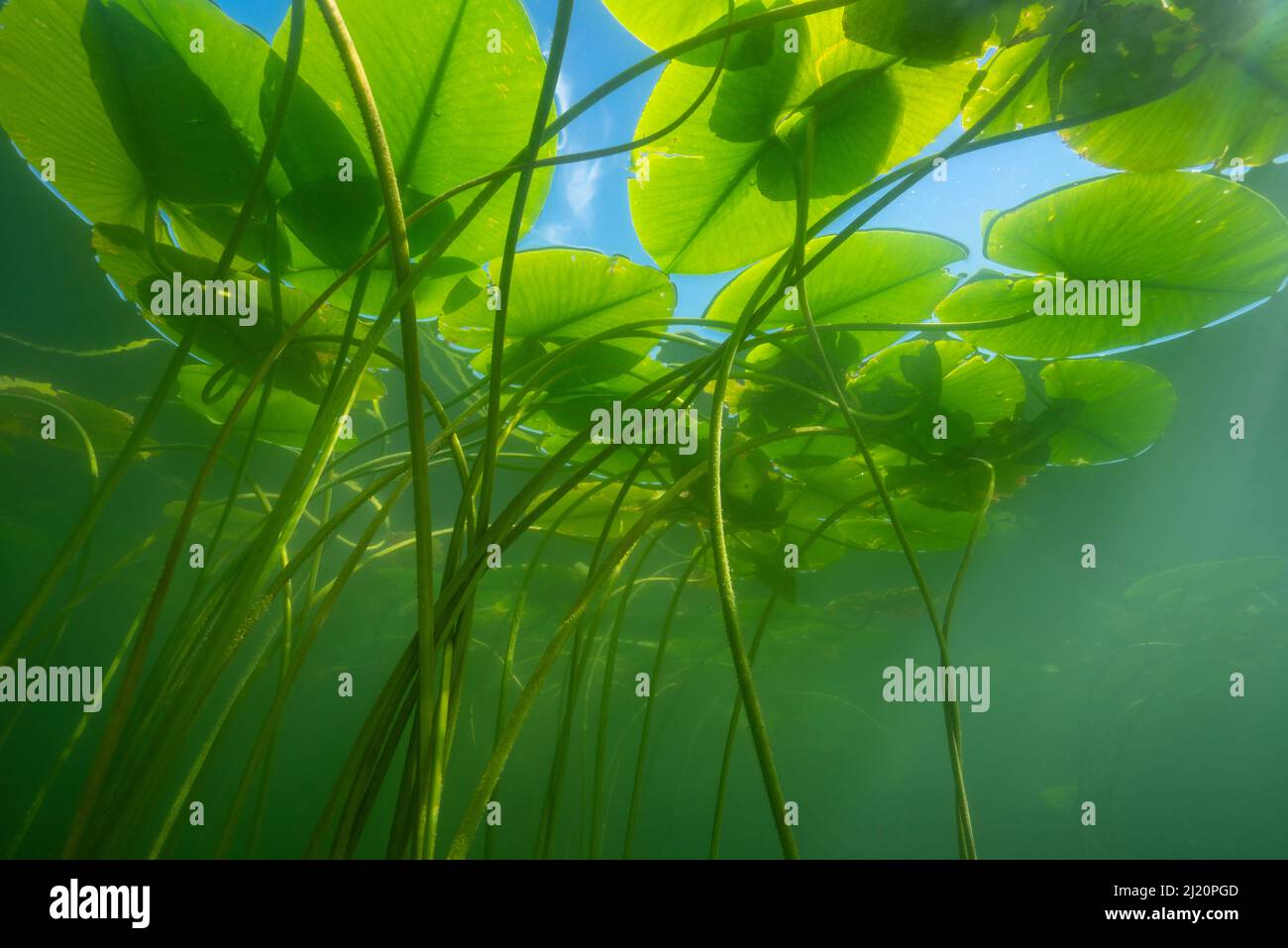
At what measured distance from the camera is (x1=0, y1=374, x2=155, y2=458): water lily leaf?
5.16ft

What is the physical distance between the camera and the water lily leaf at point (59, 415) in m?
1.57

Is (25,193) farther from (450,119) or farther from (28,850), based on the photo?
(28,850)

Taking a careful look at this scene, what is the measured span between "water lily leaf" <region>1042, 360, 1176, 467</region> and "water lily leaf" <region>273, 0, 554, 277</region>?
1.12m

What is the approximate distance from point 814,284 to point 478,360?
0.64 m

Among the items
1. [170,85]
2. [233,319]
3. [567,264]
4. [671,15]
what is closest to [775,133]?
[671,15]

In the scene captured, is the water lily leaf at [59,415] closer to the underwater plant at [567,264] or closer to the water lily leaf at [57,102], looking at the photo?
the underwater plant at [567,264]

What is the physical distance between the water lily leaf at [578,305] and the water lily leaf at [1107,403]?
85 cm

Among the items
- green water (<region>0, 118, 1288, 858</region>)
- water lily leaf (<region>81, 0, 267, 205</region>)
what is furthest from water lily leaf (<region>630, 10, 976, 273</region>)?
green water (<region>0, 118, 1288, 858</region>)

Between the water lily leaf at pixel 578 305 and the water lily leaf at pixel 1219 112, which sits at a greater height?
the water lily leaf at pixel 1219 112

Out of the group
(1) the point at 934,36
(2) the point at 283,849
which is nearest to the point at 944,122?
(1) the point at 934,36

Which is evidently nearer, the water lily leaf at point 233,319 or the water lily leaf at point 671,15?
the water lily leaf at point 671,15

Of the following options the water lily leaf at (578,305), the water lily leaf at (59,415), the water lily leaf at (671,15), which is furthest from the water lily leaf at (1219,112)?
the water lily leaf at (59,415)

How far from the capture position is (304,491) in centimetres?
49

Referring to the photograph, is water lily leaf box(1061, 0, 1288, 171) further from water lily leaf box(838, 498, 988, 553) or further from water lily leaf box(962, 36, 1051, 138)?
water lily leaf box(838, 498, 988, 553)
